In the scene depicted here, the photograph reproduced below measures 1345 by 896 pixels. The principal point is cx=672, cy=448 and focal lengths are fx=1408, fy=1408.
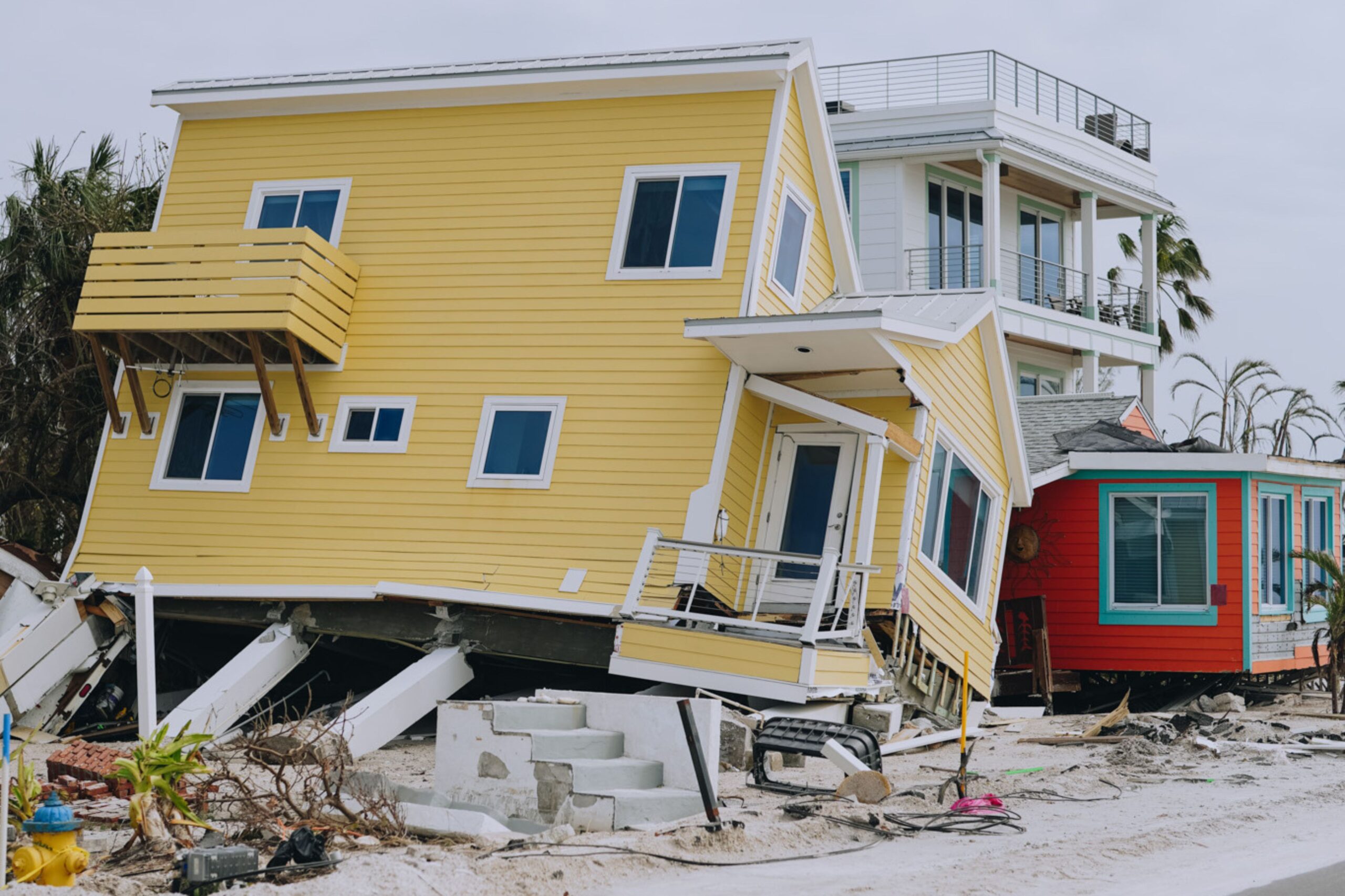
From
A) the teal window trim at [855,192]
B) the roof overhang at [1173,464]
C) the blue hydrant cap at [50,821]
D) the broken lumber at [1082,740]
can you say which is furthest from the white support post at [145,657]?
the teal window trim at [855,192]

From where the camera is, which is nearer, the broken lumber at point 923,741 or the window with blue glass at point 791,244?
the broken lumber at point 923,741

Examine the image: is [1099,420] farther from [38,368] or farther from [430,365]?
[38,368]

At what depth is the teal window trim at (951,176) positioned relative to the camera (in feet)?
96.5

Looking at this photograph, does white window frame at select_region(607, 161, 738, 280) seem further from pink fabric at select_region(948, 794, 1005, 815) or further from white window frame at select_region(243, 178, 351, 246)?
pink fabric at select_region(948, 794, 1005, 815)

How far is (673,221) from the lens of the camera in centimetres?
1564

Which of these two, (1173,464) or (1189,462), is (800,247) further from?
(1189,462)

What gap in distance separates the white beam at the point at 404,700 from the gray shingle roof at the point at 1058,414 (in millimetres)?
9458

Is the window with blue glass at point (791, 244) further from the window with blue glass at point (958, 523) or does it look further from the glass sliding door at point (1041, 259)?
the glass sliding door at point (1041, 259)

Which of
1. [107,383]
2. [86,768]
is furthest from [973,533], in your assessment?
[107,383]

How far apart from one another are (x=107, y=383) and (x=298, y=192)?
129 inches

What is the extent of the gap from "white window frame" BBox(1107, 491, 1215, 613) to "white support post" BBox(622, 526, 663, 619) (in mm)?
8888

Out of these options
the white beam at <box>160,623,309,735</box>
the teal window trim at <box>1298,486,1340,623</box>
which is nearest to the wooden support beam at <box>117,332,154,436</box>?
the white beam at <box>160,623,309,735</box>

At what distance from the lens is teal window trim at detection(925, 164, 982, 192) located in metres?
29.4

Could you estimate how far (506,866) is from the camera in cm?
787
